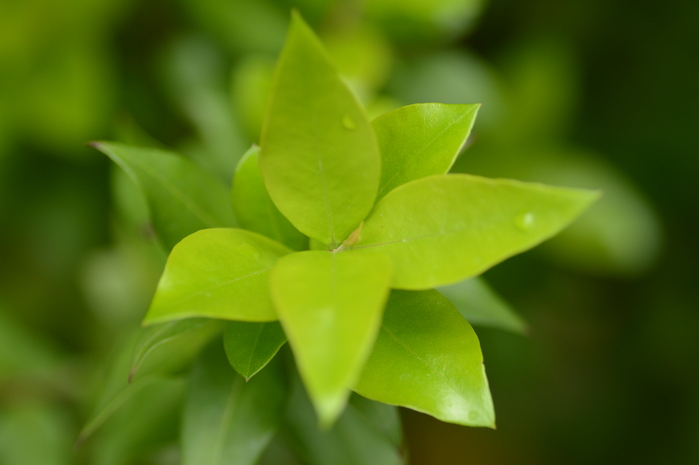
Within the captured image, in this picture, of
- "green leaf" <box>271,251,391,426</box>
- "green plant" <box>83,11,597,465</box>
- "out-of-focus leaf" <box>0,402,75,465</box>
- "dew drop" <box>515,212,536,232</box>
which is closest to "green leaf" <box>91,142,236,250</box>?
"green plant" <box>83,11,597,465</box>

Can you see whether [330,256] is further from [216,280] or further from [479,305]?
[479,305]

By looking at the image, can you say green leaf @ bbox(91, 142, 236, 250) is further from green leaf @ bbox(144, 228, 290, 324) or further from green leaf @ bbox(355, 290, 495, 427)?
green leaf @ bbox(355, 290, 495, 427)

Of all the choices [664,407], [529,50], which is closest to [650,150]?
[529,50]

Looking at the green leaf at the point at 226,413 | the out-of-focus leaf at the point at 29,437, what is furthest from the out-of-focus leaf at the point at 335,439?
the out-of-focus leaf at the point at 29,437

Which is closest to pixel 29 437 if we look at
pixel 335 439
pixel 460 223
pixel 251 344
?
pixel 335 439

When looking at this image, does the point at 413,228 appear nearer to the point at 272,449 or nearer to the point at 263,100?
the point at 263,100

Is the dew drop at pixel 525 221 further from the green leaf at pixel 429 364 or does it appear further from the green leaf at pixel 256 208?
the green leaf at pixel 256 208
